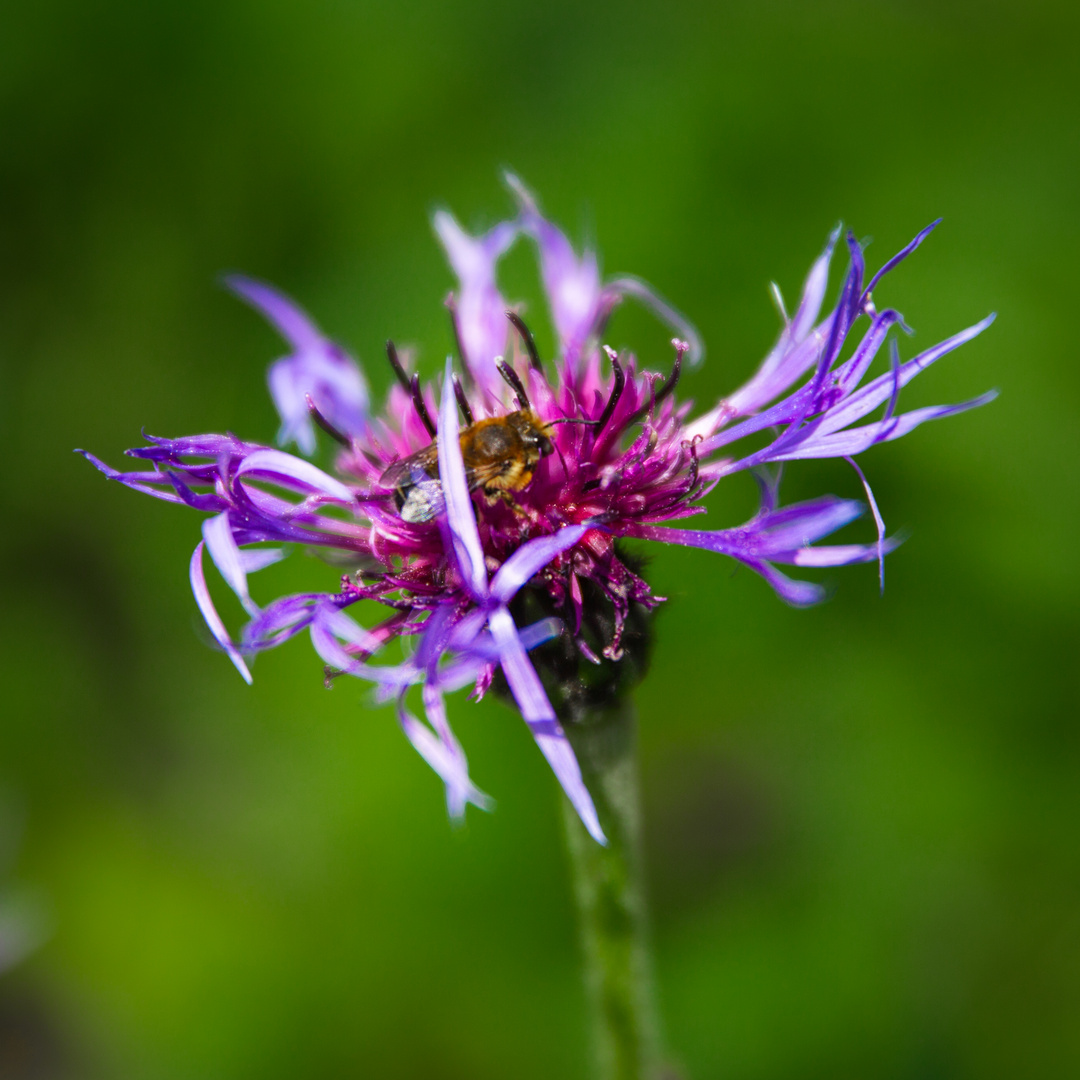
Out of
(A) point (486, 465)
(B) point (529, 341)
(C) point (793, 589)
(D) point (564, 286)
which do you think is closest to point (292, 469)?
(A) point (486, 465)

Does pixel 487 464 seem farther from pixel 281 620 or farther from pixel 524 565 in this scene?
pixel 281 620

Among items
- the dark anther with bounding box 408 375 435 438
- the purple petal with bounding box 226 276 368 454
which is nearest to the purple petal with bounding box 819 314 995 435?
the dark anther with bounding box 408 375 435 438

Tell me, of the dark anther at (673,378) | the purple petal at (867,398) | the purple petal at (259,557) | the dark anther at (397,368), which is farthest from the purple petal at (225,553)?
the purple petal at (867,398)

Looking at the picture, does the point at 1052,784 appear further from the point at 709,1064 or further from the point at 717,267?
the point at 717,267

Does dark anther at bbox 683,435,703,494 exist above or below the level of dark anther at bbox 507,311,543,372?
below

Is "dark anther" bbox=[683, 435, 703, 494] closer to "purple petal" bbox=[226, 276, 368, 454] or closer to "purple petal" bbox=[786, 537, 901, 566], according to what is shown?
"purple petal" bbox=[786, 537, 901, 566]

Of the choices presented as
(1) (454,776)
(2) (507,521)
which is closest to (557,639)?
(2) (507,521)
